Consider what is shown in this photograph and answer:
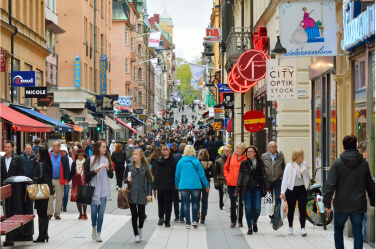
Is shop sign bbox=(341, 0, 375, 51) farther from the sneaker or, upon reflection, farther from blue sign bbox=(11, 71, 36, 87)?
blue sign bbox=(11, 71, 36, 87)

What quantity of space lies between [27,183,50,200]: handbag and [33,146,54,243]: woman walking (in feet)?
0.86

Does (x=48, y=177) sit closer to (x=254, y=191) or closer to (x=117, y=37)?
(x=254, y=191)

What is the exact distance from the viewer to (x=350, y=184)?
10.7 m

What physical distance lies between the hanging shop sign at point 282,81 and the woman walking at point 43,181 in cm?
659

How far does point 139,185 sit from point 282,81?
652cm

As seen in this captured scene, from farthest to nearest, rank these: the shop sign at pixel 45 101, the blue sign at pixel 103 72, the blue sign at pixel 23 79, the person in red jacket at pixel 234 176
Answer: the blue sign at pixel 103 72
the shop sign at pixel 45 101
the blue sign at pixel 23 79
the person in red jacket at pixel 234 176

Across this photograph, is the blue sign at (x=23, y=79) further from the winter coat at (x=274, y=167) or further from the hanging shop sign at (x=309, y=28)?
the hanging shop sign at (x=309, y=28)

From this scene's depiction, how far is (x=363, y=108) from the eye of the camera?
46.1 ft

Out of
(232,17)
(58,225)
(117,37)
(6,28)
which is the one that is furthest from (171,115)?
(58,225)

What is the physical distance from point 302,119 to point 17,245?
37.0 feet

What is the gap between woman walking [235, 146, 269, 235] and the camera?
15219 millimetres

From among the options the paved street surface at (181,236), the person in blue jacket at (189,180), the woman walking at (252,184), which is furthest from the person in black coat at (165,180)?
the woman walking at (252,184)

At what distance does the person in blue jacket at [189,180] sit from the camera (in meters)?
16.2

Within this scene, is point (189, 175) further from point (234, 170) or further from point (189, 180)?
point (234, 170)
